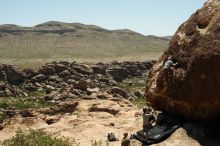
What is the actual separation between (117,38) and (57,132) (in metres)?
141

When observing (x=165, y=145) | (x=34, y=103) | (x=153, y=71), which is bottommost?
(x=34, y=103)

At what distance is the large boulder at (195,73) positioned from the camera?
15.7 metres

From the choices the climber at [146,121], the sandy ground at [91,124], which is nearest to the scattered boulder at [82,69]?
the sandy ground at [91,124]

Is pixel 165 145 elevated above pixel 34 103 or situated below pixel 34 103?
above

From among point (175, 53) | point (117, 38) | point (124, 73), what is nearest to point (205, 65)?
point (175, 53)

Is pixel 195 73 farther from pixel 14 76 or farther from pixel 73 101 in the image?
pixel 14 76

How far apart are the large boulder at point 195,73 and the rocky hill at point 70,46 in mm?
78931

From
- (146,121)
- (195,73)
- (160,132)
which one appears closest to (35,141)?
(146,121)

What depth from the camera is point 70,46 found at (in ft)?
431

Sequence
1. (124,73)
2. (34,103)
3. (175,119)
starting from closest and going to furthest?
1. (175,119)
2. (34,103)
3. (124,73)

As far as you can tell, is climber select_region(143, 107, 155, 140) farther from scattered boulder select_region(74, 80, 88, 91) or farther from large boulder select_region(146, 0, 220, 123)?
scattered boulder select_region(74, 80, 88, 91)

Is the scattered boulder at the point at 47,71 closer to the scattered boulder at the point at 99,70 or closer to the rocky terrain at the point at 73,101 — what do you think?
the rocky terrain at the point at 73,101

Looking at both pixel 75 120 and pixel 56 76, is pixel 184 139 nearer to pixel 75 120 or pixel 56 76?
pixel 75 120

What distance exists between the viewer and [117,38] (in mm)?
164000
